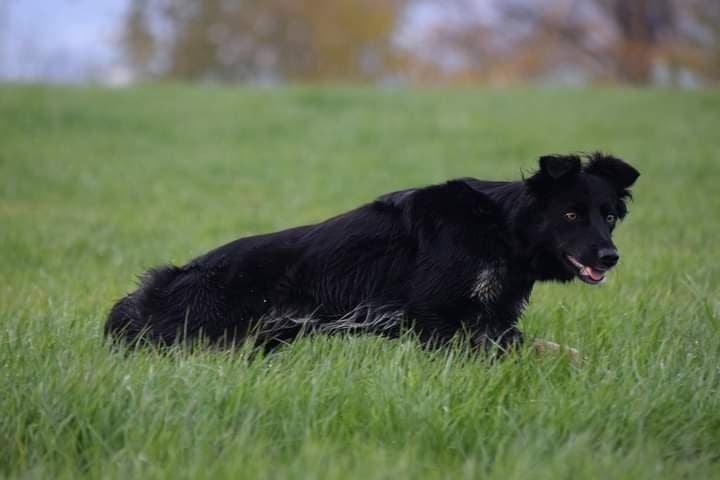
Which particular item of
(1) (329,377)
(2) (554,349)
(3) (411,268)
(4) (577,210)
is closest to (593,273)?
(4) (577,210)

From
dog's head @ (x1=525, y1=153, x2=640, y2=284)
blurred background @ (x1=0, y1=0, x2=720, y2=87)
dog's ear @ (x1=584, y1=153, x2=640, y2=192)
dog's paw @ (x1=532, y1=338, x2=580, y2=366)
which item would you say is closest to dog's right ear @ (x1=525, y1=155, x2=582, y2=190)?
dog's head @ (x1=525, y1=153, x2=640, y2=284)

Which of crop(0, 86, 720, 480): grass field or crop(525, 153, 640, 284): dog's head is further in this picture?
crop(525, 153, 640, 284): dog's head

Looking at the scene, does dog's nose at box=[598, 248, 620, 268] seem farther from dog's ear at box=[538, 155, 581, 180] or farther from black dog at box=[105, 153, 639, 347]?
dog's ear at box=[538, 155, 581, 180]

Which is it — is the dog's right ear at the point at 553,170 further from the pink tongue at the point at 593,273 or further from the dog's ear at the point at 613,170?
the pink tongue at the point at 593,273

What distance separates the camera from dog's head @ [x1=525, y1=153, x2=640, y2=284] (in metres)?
4.27

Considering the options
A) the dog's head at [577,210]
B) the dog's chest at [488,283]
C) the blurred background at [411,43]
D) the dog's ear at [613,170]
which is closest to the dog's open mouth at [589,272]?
the dog's head at [577,210]

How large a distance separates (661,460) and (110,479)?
79.1 inches

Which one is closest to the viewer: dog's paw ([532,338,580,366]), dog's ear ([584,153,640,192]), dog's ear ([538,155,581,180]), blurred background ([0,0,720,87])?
dog's paw ([532,338,580,366])

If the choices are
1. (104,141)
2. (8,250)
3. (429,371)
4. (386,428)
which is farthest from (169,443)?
(104,141)

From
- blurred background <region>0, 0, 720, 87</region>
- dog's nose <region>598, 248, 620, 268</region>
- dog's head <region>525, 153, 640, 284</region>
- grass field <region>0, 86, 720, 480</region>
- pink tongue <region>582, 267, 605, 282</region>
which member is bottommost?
grass field <region>0, 86, 720, 480</region>

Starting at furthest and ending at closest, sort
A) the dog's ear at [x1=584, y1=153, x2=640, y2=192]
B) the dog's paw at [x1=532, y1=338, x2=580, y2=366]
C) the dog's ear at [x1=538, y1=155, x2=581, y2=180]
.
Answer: the dog's ear at [x1=584, y1=153, x2=640, y2=192] < the dog's ear at [x1=538, y1=155, x2=581, y2=180] < the dog's paw at [x1=532, y1=338, x2=580, y2=366]

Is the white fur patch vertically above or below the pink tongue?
below

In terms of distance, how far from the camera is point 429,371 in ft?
13.0

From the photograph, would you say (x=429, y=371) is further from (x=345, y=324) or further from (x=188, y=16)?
(x=188, y=16)
